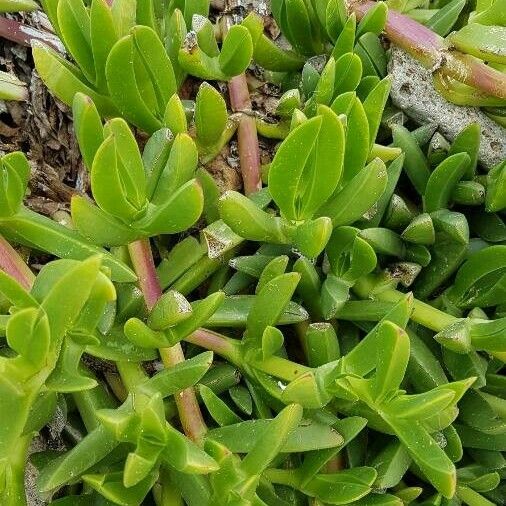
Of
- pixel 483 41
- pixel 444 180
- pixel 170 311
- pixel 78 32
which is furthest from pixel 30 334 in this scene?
pixel 483 41

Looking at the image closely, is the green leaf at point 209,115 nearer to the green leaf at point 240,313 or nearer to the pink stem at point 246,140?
the pink stem at point 246,140

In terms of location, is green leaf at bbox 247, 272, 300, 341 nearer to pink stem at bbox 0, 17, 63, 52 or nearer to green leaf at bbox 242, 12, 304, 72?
green leaf at bbox 242, 12, 304, 72

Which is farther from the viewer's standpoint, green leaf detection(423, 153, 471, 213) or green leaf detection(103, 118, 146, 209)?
green leaf detection(423, 153, 471, 213)

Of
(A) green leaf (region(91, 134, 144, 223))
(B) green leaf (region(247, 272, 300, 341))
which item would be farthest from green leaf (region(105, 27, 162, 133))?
(B) green leaf (region(247, 272, 300, 341))

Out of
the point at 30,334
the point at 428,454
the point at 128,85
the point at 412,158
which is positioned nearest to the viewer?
the point at 30,334

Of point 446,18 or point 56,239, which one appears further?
point 446,18

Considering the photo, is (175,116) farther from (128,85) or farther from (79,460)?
(79,460)

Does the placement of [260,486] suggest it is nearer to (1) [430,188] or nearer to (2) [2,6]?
(1) [430,188]
